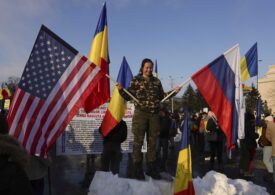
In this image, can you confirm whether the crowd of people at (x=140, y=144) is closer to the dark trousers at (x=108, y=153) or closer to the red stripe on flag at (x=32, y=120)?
the dark trousers at (x=108, y=153)

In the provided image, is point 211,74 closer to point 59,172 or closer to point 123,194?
point 123,194

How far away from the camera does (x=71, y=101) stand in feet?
18.5

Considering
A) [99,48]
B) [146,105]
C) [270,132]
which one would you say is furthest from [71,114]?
[270,132]

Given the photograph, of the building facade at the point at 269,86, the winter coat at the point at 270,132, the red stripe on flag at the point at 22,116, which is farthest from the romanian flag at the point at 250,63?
the building facade at the point at 269,86

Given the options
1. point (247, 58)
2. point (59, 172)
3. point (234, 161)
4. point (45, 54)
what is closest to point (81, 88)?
point (45, 54)

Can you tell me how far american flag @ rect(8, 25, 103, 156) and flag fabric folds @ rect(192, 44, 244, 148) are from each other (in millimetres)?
1931

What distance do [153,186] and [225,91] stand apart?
6.74 feet

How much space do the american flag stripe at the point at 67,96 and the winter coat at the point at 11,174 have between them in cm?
240

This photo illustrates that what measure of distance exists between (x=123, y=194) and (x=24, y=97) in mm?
2193

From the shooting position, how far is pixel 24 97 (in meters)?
5.34

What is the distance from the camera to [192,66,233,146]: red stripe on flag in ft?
21.7

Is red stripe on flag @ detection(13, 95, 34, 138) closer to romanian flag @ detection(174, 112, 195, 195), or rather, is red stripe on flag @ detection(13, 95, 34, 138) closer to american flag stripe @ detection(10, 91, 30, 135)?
american flag stripe @ detection(10, 91, 30, 135)

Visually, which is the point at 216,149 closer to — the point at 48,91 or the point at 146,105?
the point at 146,105

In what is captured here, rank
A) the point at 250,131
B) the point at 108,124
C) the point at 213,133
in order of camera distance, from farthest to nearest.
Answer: the point at 213,133
the point at 250,131
the point at 108,124
